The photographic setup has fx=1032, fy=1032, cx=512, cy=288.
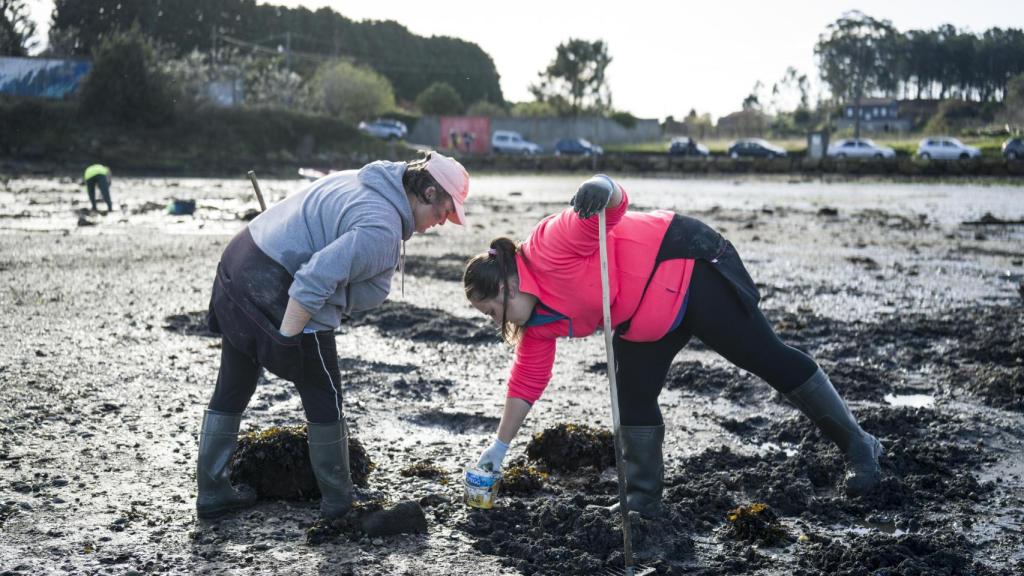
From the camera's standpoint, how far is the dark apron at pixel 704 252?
13.0 ft

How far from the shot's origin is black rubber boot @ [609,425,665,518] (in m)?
4.23

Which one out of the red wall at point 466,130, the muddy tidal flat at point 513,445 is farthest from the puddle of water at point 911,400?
the red wall at point 466,130

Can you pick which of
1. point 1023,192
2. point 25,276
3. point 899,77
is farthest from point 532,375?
point 899,77

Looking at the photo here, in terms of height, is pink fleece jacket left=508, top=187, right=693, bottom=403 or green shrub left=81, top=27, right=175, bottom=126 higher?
green shrub left=81, top=27, right=175, bottom=126

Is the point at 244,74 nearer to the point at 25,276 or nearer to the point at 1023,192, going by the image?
the point at 1023,192

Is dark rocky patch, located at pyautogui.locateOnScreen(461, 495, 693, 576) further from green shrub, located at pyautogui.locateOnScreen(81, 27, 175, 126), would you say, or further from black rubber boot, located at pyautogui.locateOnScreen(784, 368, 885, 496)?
green shrub, located at pyautogui.locateOnScreen(81, 27, 175, 126)

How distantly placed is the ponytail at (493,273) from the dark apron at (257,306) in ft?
2.24

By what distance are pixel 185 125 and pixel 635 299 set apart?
1654 inches

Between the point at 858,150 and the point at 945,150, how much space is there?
386cm

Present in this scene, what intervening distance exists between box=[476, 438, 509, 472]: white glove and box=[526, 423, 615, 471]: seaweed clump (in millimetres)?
684

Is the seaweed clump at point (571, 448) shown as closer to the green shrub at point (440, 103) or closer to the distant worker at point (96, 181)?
the distant worker at point (96, 181)

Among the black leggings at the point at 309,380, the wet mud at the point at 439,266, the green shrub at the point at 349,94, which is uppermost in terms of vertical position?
the green shrub at the point at 349,94

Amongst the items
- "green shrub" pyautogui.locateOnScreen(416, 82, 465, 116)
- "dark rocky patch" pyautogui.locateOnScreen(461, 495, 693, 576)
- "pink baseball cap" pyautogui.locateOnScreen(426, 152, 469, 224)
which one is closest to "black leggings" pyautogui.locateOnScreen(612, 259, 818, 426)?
"dark rocky patch" pyautogui.locateOnScreen(461, 495, 693, 576)

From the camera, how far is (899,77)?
82062mm
